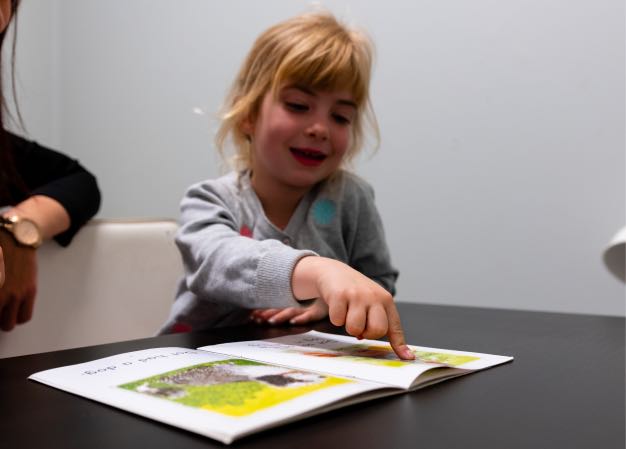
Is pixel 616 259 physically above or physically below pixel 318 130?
below

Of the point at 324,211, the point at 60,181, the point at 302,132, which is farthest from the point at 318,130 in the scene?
the point at 60,181

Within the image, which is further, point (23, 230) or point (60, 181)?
point (60, 181)

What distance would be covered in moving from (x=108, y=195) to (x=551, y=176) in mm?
1418

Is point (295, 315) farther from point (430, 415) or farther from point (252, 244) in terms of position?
point (430, 415)

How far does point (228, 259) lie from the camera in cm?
79

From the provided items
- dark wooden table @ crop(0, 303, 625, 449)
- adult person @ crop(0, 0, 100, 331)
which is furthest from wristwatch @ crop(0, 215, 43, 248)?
dark wooden table @ crop(0, 303, 625, 449)

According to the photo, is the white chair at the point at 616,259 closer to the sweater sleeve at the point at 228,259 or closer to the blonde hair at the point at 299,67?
the blonde hair at the point at 299,67

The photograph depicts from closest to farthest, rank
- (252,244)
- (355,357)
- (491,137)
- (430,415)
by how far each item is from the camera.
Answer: (430,415), (355,357), (252,244), (491,137)

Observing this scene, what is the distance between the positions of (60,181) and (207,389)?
2.59ft

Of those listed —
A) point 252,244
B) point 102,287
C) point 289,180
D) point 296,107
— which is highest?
point 296,107

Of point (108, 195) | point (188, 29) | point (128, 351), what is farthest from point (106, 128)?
point (128, 351)

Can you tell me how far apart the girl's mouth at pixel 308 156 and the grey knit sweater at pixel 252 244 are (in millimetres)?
72

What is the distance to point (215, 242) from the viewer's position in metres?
0.84

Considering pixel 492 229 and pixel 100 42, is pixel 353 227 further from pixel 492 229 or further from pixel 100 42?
pixel 100 42
